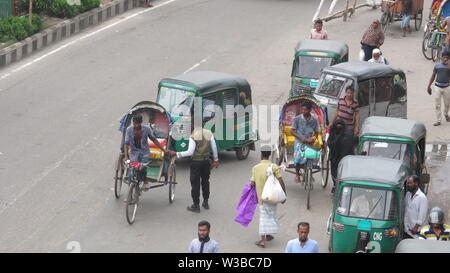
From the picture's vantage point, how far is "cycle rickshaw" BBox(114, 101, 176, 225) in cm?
1596

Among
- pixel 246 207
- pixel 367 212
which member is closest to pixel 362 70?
pixel 246 207

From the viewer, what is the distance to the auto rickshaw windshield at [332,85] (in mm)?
20516

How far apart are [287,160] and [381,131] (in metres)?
2.24

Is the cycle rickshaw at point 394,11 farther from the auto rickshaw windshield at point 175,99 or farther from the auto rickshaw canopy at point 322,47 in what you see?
the auto rickshaw windshield at point 175,99

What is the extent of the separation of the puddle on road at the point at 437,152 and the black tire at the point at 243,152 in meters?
3.66

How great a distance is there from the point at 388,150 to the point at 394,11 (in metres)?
15.4

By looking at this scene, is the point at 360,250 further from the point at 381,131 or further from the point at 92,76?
the point at 92,76

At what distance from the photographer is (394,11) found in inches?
1229

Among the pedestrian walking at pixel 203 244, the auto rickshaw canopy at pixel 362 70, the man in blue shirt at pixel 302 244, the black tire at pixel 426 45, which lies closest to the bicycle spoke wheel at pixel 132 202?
the pedestrian walking at pixel 203 244

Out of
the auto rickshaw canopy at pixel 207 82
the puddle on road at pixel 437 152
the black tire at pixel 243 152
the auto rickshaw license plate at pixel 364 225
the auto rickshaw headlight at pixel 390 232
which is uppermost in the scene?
the auto rickshaw canopy at pixel 207 82

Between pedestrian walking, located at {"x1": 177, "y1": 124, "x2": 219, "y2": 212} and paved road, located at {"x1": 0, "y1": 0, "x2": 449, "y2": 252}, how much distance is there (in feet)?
1.23

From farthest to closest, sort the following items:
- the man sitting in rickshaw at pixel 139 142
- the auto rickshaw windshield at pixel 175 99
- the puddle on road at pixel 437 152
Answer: the puddle on road at pixel 437 152, the auto rickshaw windshield at pixel 175 99, the man sitting in rickshaw at pixel 139 142

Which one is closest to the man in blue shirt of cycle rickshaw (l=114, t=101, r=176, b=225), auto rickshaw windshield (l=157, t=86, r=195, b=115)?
cycle rickshaw (l=114, t=101, r=176, b=225)

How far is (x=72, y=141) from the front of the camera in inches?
781
